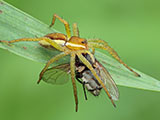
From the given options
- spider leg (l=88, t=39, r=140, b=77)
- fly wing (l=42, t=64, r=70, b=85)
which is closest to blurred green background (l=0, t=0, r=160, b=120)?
spider leg (l=88, t=39, r=140, b=77)

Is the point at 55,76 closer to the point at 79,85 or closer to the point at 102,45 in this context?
the point at 79,85

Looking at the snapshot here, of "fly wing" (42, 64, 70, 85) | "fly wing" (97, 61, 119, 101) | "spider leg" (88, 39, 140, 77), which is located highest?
"spider leg" (88, 39, 140, 77)

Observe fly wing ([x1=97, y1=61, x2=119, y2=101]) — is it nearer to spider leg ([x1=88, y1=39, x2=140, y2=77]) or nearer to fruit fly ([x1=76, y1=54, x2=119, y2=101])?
fruit fly ([x1=76, y1=54, x2=119, y2=101])

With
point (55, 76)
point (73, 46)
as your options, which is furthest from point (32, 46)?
point (73, 46)

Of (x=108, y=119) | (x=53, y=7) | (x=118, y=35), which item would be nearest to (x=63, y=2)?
(x=53, y=7)

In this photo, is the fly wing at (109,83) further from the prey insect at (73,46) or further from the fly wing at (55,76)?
the fly wing at (55,76)

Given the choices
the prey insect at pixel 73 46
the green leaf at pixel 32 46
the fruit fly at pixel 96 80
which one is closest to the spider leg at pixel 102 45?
the prey insect at pixel 73 46
